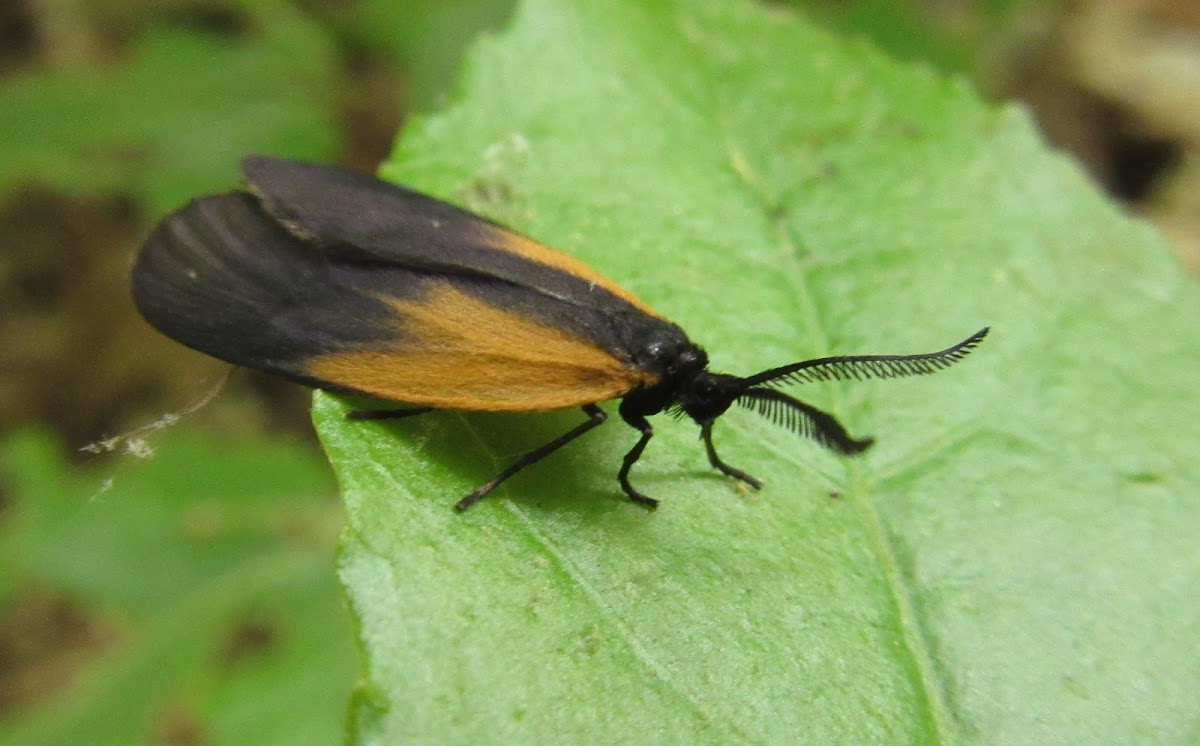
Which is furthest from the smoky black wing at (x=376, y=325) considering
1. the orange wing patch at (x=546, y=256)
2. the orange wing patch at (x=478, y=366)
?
the orange wing patch at (x=546, y=256)

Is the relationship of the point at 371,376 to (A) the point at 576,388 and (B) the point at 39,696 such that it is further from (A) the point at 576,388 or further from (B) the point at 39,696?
(B) the point at 39,696

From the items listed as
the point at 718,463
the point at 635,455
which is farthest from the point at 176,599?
the point at 718,463

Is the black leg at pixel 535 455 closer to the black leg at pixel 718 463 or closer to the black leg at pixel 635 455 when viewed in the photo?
the black leg at pixel 635 455

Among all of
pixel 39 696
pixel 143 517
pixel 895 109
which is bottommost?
pixel 39 696

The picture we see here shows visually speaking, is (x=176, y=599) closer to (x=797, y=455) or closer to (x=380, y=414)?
(x=380, y=414)

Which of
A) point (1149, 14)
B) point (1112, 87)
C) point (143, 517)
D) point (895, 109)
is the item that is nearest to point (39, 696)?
point (143, 517)

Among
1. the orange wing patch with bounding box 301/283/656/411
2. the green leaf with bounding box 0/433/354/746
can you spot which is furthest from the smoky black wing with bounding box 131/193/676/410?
the green leaf with bounding box 0/433/354/746
